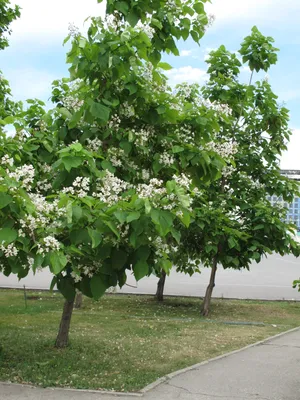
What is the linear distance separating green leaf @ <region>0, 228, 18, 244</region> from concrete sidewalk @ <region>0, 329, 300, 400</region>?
215 centimetres

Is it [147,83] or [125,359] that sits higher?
[147,83]

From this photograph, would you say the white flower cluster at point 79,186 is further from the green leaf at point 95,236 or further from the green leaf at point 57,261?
the green leaf at point 57,261

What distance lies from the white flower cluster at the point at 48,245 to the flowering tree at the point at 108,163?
0.5 inches

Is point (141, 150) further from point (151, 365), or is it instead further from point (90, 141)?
point (151, 365)

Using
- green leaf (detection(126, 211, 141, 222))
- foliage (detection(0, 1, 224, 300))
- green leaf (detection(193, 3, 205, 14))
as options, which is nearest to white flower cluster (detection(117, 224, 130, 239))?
foliage (detection(0, 1, 224, 300))

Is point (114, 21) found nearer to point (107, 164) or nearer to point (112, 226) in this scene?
point (107, 164)

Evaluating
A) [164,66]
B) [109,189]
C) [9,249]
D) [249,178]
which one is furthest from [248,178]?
[9,249]

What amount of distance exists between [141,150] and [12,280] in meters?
17.5

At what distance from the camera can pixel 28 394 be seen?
19.3ft

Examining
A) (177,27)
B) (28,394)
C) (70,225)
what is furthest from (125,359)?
(177,27)

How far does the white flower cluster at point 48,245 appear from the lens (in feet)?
14.9

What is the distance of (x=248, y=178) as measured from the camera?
517 inches

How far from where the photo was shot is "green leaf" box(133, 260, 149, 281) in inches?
205

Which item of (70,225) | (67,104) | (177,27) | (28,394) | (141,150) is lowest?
(28,394)
